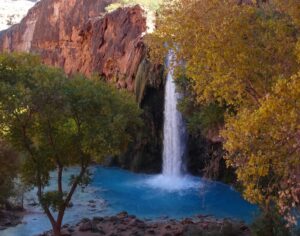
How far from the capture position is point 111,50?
36.4 m

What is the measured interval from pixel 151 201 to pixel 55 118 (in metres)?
10.5

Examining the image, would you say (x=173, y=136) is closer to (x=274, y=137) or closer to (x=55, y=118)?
(x=55, y=118)

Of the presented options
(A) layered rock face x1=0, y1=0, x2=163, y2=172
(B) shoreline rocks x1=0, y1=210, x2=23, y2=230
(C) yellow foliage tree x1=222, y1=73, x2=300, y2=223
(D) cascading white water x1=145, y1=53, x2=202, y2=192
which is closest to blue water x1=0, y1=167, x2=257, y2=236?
(B) shoreline rocks x1=0, y1=210, x2=23, y2=230

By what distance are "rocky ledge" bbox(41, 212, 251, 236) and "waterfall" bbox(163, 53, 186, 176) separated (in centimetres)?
1161

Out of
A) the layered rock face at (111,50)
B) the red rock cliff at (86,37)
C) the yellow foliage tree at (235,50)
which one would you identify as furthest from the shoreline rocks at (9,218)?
the yellow foliage tree at (235,50)

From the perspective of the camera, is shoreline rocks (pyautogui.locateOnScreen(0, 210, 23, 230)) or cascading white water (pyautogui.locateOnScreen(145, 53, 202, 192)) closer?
shoreline rocks (pyautogui.locateOnScreen(0, 210, 23, 230))

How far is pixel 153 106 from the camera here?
105 ft

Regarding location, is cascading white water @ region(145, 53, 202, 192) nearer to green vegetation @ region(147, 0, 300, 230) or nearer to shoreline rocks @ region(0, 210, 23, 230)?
shoreline rocks @ region(0, 210, 23, 230)

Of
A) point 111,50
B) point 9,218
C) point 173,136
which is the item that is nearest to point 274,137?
point 9,218

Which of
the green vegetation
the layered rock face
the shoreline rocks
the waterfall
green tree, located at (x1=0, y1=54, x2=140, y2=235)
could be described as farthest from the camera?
the layered rock face

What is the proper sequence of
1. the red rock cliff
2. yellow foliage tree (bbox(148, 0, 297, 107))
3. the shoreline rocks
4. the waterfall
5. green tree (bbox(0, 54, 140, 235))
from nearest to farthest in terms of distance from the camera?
yellow foliage tree (bbox(148, 0, 297, 107)) → green tree (bbox(0, 54, 140, 235)) → the shoreline rocks → the waterfall → the red rock cliff

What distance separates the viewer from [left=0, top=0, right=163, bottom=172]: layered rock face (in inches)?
1258

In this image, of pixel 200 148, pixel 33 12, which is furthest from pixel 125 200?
pixel 33 12

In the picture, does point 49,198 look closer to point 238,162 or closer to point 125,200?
point 238,162
